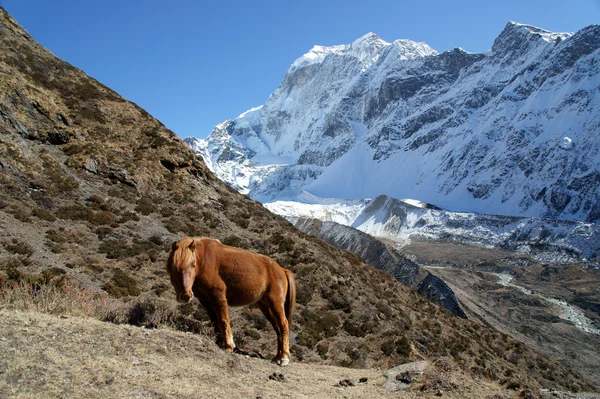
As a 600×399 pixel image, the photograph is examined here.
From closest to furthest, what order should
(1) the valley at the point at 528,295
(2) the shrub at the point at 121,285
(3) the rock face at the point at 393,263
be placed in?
1. (2) the shrub at the point at 121,285
2. (3) the rock face at the point at 393,263
3. (1) the valley at the point at 528,295

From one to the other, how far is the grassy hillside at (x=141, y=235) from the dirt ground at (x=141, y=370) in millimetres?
1089

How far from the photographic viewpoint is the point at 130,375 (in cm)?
468

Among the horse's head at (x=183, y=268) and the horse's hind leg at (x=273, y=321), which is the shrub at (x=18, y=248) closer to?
the horse's head at (x=183, y=268)

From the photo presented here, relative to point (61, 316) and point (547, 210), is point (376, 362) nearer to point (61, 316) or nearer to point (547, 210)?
point (61, 316)

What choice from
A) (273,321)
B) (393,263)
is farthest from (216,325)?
(393,263)

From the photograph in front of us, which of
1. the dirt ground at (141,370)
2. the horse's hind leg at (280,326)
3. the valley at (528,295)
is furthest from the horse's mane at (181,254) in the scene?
the valley at (528,295)

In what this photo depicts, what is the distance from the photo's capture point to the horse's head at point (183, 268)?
5.82 m

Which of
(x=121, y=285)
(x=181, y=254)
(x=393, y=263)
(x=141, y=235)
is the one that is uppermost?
(x=393, y=263)

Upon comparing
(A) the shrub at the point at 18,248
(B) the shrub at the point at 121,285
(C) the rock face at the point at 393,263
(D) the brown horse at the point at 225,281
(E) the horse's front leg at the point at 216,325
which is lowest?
(B) the shrub at the point at 121,285

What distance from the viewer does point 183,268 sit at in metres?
5.93

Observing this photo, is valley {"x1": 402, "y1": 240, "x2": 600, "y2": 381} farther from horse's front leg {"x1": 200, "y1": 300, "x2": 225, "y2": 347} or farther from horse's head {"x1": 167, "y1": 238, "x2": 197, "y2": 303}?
horse's head {"x1": 167, "y1": 238, "x2": 197, "y2": 303}

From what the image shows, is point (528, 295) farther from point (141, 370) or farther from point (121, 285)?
point (141, 370)

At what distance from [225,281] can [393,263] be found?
178 feet

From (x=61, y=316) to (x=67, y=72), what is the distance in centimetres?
2737
